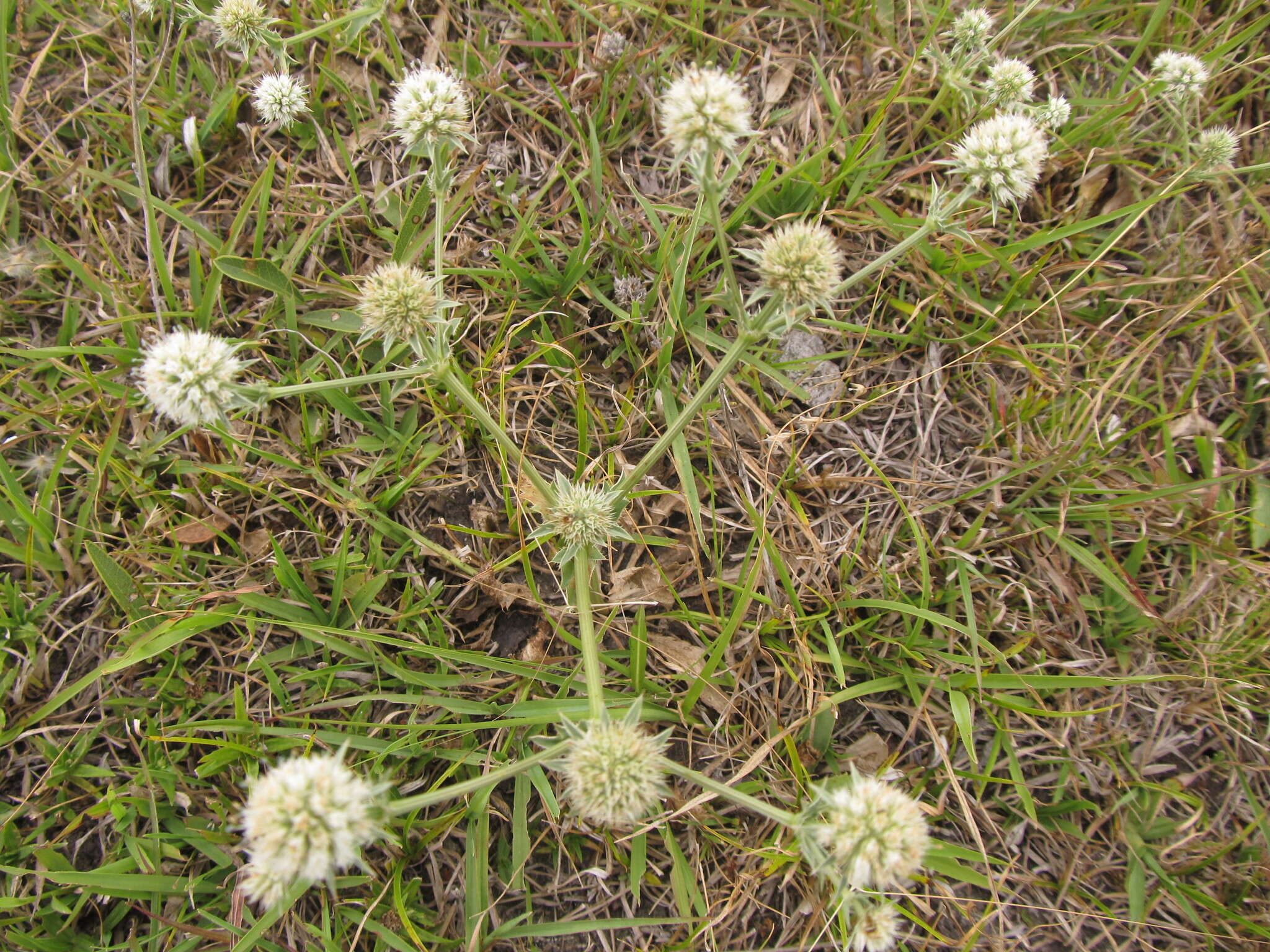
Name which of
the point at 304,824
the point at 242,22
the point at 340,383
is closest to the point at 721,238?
the point at 340,383

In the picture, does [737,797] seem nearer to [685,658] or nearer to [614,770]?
[614,770]

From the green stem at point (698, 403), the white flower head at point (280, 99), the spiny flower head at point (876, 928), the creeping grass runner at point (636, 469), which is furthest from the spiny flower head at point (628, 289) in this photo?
the spiny flower head at point (876, 928)

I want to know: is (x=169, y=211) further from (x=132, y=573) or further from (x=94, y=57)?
(x=132, y=573)

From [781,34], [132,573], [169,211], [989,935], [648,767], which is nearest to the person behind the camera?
[648,767]

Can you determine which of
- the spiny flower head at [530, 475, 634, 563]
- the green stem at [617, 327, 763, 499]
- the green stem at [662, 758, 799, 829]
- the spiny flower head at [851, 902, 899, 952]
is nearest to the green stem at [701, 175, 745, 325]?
the green stem at [617, 327, 763, 499]

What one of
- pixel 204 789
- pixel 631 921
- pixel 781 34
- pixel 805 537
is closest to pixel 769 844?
pixel 631 921
